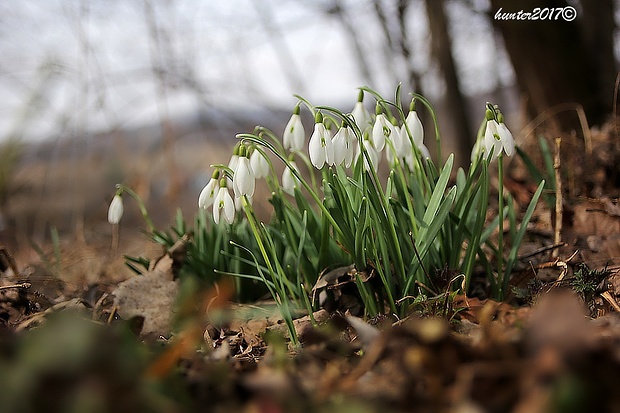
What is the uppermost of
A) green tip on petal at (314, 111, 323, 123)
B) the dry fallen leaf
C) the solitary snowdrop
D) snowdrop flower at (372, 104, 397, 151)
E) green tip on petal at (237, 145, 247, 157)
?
green tip on petal at (314, 111, 323, 123)

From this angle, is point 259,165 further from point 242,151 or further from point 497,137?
point 497,137

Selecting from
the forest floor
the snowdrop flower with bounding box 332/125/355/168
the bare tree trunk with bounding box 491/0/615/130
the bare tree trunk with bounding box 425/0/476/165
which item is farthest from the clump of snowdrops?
the bare tree trunk with bounding box 425/0/476/165

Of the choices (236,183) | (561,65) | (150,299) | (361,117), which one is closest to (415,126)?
(361,117)

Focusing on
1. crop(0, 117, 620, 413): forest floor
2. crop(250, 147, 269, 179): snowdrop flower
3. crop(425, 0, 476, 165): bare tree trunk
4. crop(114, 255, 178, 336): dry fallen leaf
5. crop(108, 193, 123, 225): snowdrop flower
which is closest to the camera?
crop(0, 117, 620, 413): forest floor

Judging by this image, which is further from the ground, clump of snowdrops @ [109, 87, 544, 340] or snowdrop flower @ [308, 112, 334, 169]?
snowdrop flower @ [308, 112, 334, 169]

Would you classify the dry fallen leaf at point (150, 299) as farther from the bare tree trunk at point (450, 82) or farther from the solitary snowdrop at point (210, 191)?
the bare tree trunk at point (450, 82)

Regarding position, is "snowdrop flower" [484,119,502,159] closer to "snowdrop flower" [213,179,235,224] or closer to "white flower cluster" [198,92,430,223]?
"white flower cluster" [198,92,430,223]
